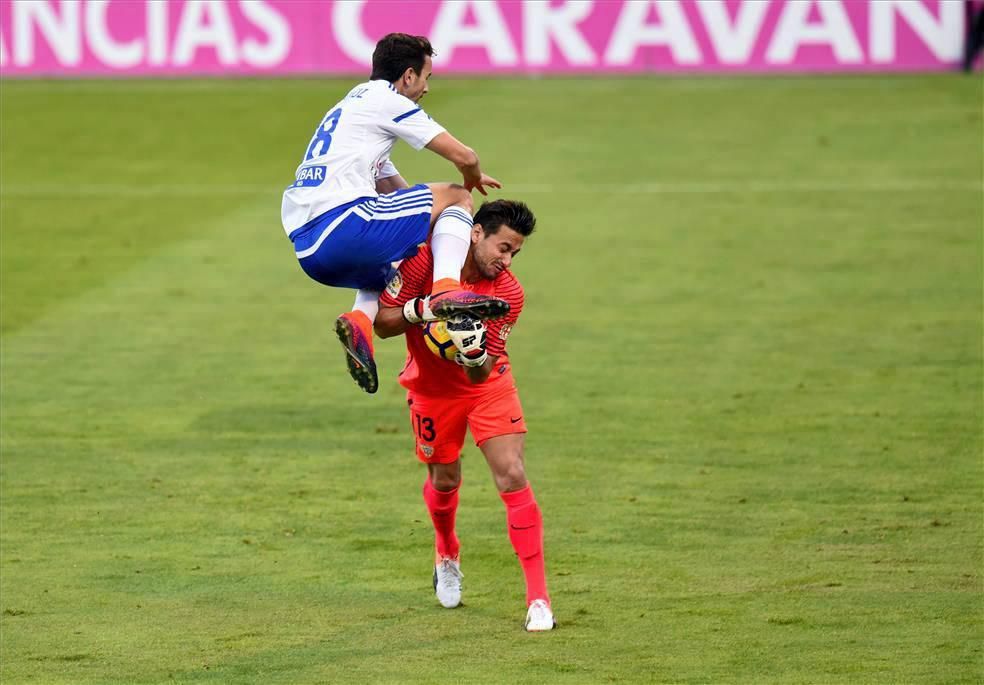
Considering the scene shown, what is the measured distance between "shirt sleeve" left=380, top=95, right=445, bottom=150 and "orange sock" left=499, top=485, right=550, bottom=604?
1809mm

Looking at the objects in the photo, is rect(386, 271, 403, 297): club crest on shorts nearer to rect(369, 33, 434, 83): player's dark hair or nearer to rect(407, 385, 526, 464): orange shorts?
rect(407, 385, 526, 464): orange shorts

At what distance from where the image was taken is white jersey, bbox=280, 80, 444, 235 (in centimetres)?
820

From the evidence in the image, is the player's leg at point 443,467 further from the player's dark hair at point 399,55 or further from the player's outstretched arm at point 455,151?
the player's dark hair at point 399,55

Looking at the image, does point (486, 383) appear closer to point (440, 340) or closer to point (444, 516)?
point (440, 340)

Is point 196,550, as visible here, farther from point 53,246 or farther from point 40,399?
point 53,246

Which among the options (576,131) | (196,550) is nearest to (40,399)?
(196,550)

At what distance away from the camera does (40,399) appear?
1359 cm

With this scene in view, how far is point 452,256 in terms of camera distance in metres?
8.09

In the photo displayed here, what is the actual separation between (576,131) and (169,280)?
9.20 m

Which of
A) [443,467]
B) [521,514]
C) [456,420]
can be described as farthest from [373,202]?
[521,514]

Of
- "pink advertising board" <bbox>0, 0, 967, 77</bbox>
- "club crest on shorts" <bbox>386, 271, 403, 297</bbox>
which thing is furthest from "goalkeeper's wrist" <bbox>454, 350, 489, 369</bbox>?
"pink advertising board" <bbox>0, 0, 967, 77</bbox>

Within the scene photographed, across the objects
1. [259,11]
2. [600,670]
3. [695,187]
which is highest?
[259,11]

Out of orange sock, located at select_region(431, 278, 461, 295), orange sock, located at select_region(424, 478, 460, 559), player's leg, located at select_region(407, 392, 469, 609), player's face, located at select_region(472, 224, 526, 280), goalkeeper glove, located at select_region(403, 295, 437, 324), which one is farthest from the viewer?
orange sock, located at select_region(424, 478, 460, 559)

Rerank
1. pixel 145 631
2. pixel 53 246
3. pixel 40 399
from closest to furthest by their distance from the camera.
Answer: pixel 145 631 → pixel 40 399 → pixel 53 246
